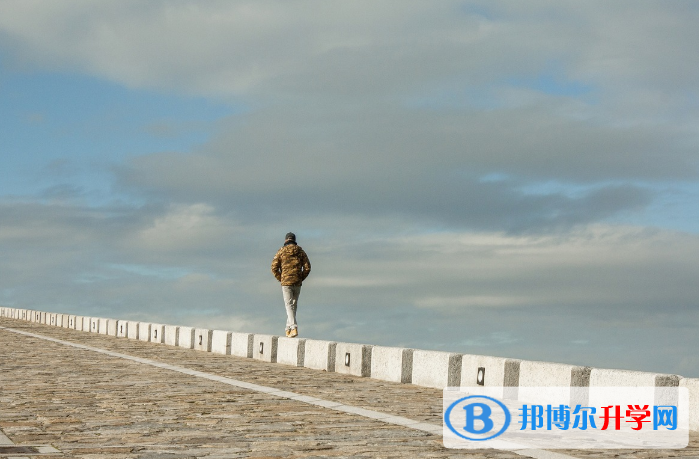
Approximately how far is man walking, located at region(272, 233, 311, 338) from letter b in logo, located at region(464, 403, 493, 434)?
9.95 m

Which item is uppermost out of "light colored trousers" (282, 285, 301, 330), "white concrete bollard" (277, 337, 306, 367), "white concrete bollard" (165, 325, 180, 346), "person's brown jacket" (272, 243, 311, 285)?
"person's brown jacket" (272, 243, 311, 285)

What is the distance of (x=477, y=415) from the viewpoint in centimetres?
1046

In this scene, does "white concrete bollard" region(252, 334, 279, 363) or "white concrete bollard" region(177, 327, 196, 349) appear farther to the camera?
"white concrete bollard" region(177, 327, 196, 349)

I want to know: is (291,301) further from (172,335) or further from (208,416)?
(208,416)

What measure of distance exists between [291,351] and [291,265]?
103 inches

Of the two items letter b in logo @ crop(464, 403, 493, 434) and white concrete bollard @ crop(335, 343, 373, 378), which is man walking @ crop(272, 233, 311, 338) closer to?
white concrete bollard @ crop(335, 343, 373, 378)

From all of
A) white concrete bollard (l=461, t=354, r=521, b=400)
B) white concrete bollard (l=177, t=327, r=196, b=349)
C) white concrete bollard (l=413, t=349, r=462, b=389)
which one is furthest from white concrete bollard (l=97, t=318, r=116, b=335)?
white concrete bollard (l=461, t=354, r=521, b=400)

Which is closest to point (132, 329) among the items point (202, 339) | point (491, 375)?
point (202, 339)

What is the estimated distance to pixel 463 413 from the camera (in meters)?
10.5

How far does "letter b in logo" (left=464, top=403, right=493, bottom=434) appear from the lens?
9143 mm

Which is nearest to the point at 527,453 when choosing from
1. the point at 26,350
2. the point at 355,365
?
the point at 355,365

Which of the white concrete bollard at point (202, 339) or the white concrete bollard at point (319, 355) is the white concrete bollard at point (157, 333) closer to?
the white concrete bollard at point (202, 339)

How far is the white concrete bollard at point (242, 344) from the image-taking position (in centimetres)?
2155

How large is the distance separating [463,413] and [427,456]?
3.20 metres
